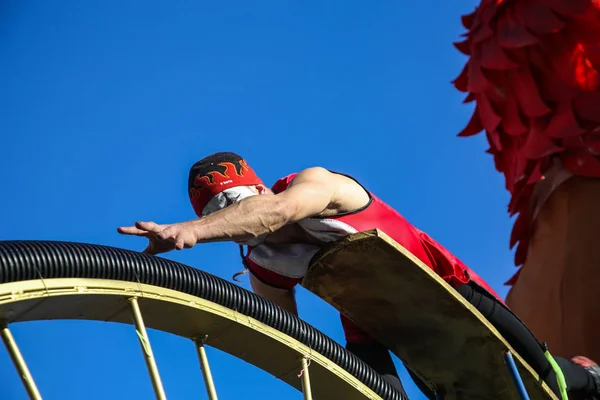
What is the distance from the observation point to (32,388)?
269cm

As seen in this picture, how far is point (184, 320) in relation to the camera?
10.4 feet

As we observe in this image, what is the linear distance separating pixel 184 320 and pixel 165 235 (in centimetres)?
42

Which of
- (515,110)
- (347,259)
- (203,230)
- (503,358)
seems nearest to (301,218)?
(347,259)

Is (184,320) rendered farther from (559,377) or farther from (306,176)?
(559,377)

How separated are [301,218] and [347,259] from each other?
0.29 m

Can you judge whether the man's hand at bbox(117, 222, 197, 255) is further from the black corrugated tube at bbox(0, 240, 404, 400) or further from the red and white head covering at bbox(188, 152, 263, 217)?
the red and white head covering at bbox(188, 152, 263, 217)

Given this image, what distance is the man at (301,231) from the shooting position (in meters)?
3.19

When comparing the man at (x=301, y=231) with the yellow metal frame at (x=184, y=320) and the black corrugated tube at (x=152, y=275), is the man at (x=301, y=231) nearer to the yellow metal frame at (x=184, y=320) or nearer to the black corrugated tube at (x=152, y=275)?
the black corrugated tube at (x=152, y=275)

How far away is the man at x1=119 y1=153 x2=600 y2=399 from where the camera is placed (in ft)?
10.5

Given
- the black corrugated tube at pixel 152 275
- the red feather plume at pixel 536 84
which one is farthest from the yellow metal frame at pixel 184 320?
the red feather plume at pixel 536 84

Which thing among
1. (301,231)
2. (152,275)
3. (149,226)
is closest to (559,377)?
(301,231)

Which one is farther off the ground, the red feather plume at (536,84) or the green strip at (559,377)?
the red feather plume at (536,84)

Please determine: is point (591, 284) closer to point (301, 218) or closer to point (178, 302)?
point (301, 218)

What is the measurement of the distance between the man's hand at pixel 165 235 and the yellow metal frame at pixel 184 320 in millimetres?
147
